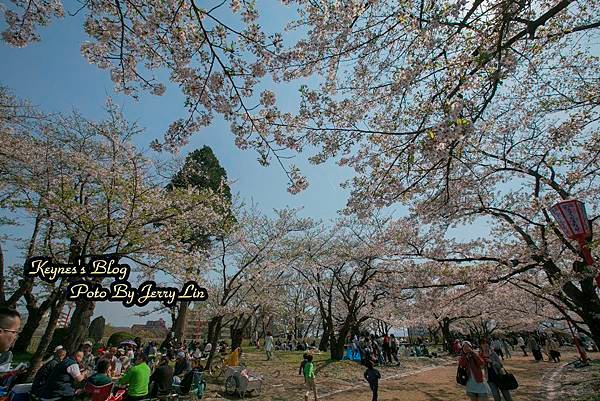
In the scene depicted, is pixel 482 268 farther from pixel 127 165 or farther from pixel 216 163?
pixel 216 163

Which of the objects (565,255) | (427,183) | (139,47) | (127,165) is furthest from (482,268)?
(127,165)

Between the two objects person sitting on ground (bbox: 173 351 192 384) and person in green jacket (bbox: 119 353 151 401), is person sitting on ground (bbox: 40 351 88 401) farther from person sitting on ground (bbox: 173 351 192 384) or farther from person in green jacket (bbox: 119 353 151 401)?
person sitting on ground (bbox: 173 351 192 384)

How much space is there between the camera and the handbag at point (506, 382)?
6.60 metres

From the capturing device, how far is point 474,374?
6168 mm

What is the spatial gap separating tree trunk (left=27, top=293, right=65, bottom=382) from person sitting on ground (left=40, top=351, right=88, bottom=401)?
1.93 metres

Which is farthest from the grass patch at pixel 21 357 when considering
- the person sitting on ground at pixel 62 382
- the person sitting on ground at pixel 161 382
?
the person sitting on ground at pixel 62 382

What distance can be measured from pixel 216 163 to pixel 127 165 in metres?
14.7

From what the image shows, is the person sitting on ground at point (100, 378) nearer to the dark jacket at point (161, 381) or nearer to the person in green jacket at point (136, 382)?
the person in green jacket at point (136, 382)

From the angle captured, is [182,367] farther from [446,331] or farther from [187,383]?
[446,331]

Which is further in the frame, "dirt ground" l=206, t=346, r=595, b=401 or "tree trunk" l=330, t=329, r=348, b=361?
"tree trunk" l=330, t=329, r=348, b=361

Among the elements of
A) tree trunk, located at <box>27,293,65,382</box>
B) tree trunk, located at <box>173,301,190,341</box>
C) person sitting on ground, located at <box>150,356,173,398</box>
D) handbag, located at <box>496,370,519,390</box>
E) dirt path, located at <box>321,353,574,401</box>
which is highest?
tree trunk, located at <box>173,301,190,341</box>

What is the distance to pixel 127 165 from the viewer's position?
1001cm

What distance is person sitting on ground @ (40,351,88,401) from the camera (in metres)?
5.48

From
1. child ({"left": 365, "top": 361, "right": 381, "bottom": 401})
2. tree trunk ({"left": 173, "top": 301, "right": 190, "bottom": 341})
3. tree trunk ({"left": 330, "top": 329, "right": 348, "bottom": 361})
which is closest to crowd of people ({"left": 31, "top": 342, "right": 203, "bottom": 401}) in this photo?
child ({"left": 365, "top": 361, "right": 381, "bottom": 401})
